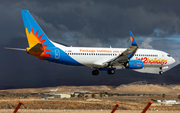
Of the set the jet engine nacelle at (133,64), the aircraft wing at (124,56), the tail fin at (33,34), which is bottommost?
the jet engine nacelle at (133,64)

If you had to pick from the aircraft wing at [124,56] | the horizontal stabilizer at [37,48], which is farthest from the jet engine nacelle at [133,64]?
the horizontal stabilizer at [37,48]

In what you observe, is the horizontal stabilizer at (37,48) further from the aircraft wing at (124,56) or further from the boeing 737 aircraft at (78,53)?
the aircraft wing at (124,56)

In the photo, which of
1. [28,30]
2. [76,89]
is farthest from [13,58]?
[28,30]

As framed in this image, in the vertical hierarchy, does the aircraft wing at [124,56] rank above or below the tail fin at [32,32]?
below

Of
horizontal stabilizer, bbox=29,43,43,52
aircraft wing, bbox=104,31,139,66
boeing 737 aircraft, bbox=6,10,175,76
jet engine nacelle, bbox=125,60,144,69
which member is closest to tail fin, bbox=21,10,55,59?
boeing 737 aircraft, bbox=6,10,175,76

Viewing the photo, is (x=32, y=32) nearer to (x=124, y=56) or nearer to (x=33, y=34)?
(x=33, y=34)

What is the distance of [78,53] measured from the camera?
150 ft

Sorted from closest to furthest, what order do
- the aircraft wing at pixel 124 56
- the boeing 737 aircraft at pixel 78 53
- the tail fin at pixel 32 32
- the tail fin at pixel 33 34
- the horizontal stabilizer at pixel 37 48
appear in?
the horizontal stabilizer at pixel 37 48, the boeing 737 aircraft at pixel 78 53, the aircraft wing at pixel 124 56, the tail fin at pixel 33 34, the tail fin at pixel 32 32

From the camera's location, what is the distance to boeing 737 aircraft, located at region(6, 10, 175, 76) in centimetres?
4350

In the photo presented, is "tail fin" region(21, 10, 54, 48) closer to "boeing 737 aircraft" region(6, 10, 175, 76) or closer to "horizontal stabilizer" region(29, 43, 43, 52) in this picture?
"boeing 737 aircraft" region(6, 10, 175, 76)

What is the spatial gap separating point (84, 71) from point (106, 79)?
17.3 m

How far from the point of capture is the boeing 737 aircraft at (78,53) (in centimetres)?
4350

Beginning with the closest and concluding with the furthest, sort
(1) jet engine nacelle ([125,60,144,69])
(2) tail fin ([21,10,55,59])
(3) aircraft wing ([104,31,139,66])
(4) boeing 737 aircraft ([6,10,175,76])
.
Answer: (4) boeing 737 aircraft ([6,10,175,76]) < (3) aircraft wing ([104,31,139,66]) < (2) tail fin ([21,10,55,59]) < (1) jet engine nacelle ([125,60,144,69])

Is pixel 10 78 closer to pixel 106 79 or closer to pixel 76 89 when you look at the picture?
pixel 76 89
